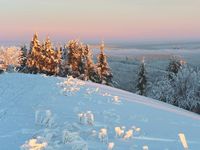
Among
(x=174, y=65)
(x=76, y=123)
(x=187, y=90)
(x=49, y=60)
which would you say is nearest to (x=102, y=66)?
(x=49, y=60)

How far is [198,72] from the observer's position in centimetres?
4916

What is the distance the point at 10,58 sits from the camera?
217ft

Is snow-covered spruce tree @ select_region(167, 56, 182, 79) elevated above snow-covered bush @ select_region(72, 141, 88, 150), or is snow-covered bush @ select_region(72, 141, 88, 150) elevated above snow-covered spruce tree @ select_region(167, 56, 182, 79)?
snow-covered bush @ select_region(72, 141, 88, 150)

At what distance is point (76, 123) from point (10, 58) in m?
59.3

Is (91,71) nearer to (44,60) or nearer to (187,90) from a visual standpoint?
Answer: (44,60)

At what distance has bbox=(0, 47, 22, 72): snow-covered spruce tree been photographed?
65.2 m

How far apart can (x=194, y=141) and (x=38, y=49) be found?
5208cm

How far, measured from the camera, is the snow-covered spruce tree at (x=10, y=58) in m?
65.2

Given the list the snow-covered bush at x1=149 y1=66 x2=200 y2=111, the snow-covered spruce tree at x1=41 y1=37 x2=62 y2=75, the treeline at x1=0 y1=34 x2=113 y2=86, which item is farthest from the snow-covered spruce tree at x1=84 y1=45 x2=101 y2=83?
the snow-covered bush at x1=149 y1=66 x2=200 y2=111

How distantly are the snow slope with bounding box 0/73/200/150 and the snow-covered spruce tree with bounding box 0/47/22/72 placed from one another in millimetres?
52280

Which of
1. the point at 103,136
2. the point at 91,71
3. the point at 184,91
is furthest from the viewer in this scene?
the point at 91,71

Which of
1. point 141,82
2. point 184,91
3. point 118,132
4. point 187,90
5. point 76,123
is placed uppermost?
point 118,132

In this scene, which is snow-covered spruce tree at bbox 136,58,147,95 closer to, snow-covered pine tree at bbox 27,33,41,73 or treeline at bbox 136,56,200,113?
treeline at bbox 136,56,200,113

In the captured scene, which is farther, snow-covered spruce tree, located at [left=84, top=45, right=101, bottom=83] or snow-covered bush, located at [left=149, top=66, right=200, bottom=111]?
snow-covered spruce tree, located at [left=84, top=45, right=101, bottom=83]
